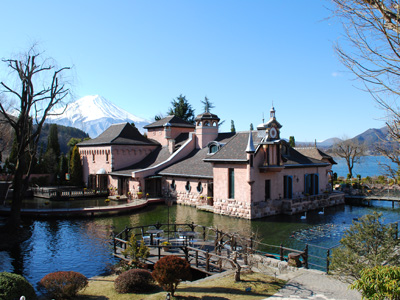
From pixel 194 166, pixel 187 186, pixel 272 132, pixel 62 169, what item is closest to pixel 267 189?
pixel 272 132

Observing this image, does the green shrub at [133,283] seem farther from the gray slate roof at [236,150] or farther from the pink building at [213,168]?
the gray slate roof at [236,150]

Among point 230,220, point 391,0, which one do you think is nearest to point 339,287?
point 391,0

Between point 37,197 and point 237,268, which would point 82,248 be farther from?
point 37,197

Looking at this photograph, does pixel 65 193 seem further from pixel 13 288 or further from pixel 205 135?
pixel 13 288

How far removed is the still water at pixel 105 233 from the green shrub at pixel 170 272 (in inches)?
243

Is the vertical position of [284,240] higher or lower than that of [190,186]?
lower

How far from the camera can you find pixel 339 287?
12641 mm

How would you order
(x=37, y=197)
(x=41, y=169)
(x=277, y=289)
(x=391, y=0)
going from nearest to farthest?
1. (x=391, y=0)
2. (x=277, y=289)
3. (x=37, y=197)
4. (x=41, y=169)

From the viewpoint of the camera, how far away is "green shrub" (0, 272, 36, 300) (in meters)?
10.4

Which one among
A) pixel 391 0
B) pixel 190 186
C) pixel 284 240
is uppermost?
pixel 391 0

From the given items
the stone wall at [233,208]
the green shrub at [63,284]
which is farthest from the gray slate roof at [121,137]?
the green shrub at [63,284]

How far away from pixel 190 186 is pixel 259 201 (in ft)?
29.5

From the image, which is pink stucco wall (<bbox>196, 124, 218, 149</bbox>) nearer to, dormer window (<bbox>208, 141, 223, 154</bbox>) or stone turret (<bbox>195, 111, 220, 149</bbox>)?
stone turret (<bbox>195, 111, 220, 149</bbox>)

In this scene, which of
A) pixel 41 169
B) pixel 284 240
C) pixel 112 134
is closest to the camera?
pixel 284 240
